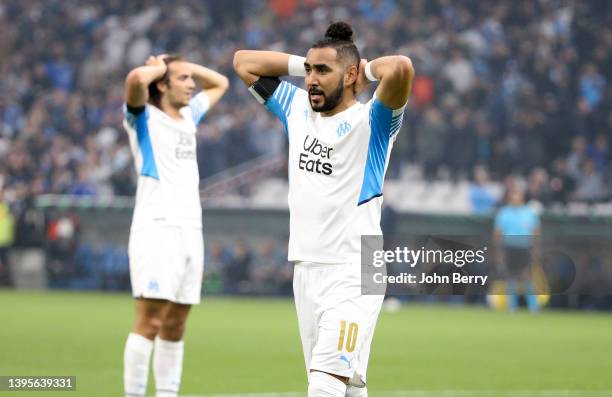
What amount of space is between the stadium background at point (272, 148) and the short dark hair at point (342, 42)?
977 centimetres

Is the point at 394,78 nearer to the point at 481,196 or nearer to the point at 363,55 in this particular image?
the point at 481,196

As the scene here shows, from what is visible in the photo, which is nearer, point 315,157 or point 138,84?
point 315,157

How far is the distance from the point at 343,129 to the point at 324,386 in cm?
140

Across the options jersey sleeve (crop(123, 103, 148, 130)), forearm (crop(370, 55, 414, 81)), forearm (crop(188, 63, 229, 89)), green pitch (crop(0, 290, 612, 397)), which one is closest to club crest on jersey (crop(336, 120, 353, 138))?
forearm (crop(370, 55, 414, 81))

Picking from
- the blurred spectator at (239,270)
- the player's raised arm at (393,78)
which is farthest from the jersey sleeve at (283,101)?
the blurred spectator at (239,270)

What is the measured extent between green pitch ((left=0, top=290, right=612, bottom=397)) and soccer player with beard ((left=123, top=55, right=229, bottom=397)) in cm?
129

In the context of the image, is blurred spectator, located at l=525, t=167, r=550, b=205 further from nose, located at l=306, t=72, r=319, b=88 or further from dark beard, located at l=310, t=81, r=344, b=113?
nose, located at l=306, t=72, r=319, b=88

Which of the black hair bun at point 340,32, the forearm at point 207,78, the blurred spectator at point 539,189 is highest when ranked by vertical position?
the black hair bun at point 340,32

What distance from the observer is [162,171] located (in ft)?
28.6

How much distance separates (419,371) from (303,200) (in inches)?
221

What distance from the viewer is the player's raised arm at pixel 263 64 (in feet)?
22.6

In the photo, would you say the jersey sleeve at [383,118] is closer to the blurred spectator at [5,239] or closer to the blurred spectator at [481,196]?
the blurred spectator at [481,196]

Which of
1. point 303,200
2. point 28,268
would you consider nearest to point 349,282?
point 303,200

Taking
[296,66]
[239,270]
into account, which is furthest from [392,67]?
[239,270]
